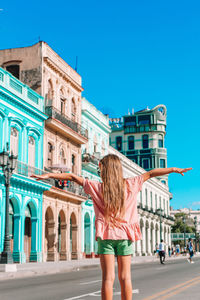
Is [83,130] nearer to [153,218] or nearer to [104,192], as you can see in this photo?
[153,218]

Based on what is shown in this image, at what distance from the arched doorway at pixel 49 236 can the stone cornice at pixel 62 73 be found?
10322 mm

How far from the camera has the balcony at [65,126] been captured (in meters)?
34.1

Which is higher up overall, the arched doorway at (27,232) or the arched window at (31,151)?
the arched window at (31,151)

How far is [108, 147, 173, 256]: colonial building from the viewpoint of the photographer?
5900cm

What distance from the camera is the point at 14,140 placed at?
29.7m

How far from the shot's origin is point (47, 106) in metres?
34.1

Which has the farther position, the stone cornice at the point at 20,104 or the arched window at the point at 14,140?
the arched window at the point at 14,140

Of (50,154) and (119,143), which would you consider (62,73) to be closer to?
(50,154)

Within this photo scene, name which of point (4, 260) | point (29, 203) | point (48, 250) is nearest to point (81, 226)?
point (48, 250)

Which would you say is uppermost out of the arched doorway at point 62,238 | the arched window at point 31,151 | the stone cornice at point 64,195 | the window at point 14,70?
the window at point 14,70

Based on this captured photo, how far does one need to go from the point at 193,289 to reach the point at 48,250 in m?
23.3

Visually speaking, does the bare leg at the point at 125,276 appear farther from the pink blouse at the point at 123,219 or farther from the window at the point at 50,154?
the window at the point at 50,154

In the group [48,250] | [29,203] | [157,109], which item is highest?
[157,109]

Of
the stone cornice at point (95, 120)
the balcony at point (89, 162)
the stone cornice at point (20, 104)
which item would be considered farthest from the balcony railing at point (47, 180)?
the stone cornice at point (95, 120)
